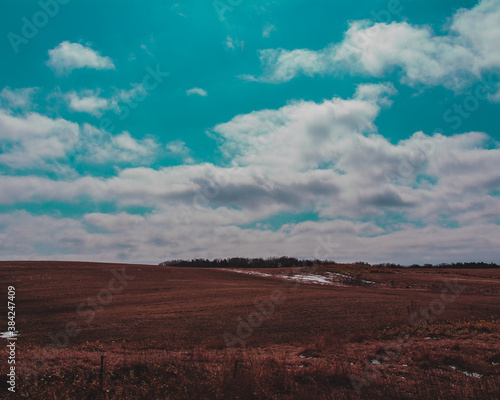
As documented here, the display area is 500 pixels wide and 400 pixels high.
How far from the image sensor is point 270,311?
100 ft

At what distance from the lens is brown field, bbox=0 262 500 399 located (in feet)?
40.0

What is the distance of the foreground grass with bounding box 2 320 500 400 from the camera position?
11610 millimetres

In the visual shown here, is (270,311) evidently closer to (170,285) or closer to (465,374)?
(465,374)

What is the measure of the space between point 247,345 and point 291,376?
8.42 meters

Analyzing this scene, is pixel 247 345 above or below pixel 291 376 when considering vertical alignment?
below

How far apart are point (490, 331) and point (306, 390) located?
16551mm

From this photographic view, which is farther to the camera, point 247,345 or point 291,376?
point 247,345

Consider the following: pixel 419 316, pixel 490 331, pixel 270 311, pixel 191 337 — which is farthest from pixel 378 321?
pixel 191 337

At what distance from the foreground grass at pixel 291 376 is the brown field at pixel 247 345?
0.16ft

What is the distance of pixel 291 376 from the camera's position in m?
13.1

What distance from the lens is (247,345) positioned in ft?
68.9

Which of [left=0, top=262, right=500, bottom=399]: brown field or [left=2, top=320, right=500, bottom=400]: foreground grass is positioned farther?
[left=0, top=262, right=500, bottom=399]: brown field

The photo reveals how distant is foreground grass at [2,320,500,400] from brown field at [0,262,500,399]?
0.16ft

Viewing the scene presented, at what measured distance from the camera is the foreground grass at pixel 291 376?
38.1ft
